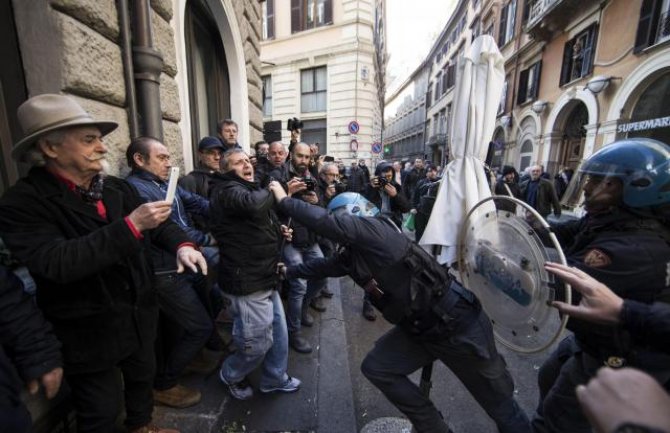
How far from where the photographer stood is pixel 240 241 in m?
2.06

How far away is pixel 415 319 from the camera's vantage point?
1.66 meters

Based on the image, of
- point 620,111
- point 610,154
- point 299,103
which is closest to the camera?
point 610,154

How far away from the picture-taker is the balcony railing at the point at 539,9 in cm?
1295

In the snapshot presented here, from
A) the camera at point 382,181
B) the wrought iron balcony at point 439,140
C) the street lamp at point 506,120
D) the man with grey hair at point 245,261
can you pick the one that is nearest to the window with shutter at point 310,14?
the street lamp at point 506,120

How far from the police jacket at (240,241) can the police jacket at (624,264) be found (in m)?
1.73

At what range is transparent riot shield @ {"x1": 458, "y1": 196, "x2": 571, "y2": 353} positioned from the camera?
4.56ft

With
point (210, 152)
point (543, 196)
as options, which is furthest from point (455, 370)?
point (543, 196)

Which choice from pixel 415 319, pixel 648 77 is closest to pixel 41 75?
pixel 415 319

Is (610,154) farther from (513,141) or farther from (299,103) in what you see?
(513,141)

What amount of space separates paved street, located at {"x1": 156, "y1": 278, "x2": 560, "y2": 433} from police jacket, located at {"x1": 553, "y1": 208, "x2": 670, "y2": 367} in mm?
1199

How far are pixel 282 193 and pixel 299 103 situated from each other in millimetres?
14793

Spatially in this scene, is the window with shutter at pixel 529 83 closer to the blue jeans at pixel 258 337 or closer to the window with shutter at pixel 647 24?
the window with shutter at pixel 647 24

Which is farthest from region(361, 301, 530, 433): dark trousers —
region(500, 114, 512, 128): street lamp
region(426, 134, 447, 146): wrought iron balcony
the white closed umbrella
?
region(426, 134, 447, 146): wrought iron balcony

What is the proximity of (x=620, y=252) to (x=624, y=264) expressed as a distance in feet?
0.17
